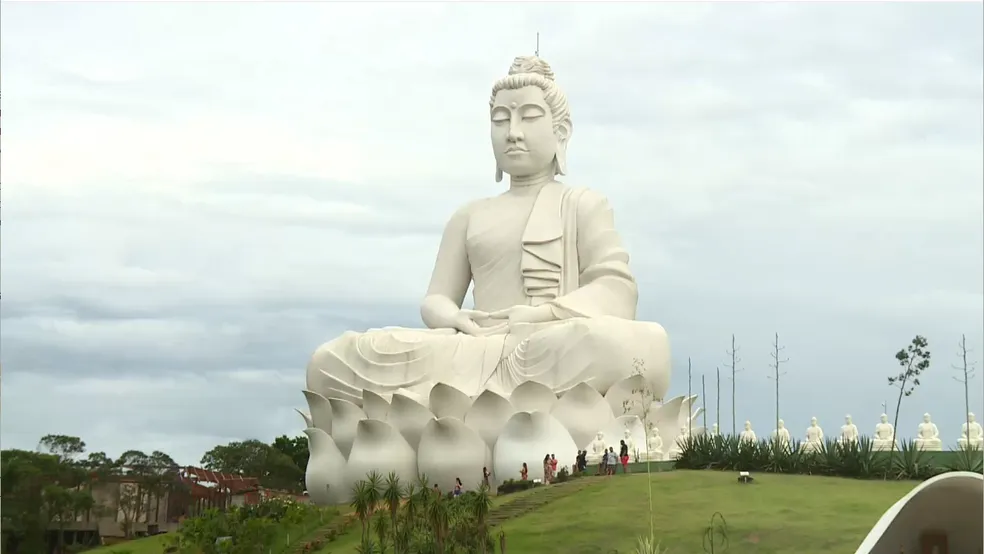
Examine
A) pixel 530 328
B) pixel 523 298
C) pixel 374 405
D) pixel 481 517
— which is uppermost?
pixel 523 298

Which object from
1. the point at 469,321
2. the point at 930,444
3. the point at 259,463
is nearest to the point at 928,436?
the point at 930,444

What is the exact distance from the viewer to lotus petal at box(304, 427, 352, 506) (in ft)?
72.2

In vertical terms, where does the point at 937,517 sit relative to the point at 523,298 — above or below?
below

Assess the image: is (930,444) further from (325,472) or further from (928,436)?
(325,472)

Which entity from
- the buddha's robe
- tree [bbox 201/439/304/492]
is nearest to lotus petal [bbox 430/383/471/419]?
the buddha's robe

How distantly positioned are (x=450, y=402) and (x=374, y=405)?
1.34 metres

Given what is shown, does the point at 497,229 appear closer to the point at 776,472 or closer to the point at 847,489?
the point at 776,472

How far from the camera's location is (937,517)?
1320 cm

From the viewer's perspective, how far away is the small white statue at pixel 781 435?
1927 centimetres

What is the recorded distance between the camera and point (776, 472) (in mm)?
18938

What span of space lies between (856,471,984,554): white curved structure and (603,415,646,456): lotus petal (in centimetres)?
800

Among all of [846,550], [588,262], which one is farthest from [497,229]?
[846,550]

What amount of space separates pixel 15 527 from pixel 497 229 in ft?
43.2

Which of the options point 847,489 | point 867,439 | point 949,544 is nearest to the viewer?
point 949,544
